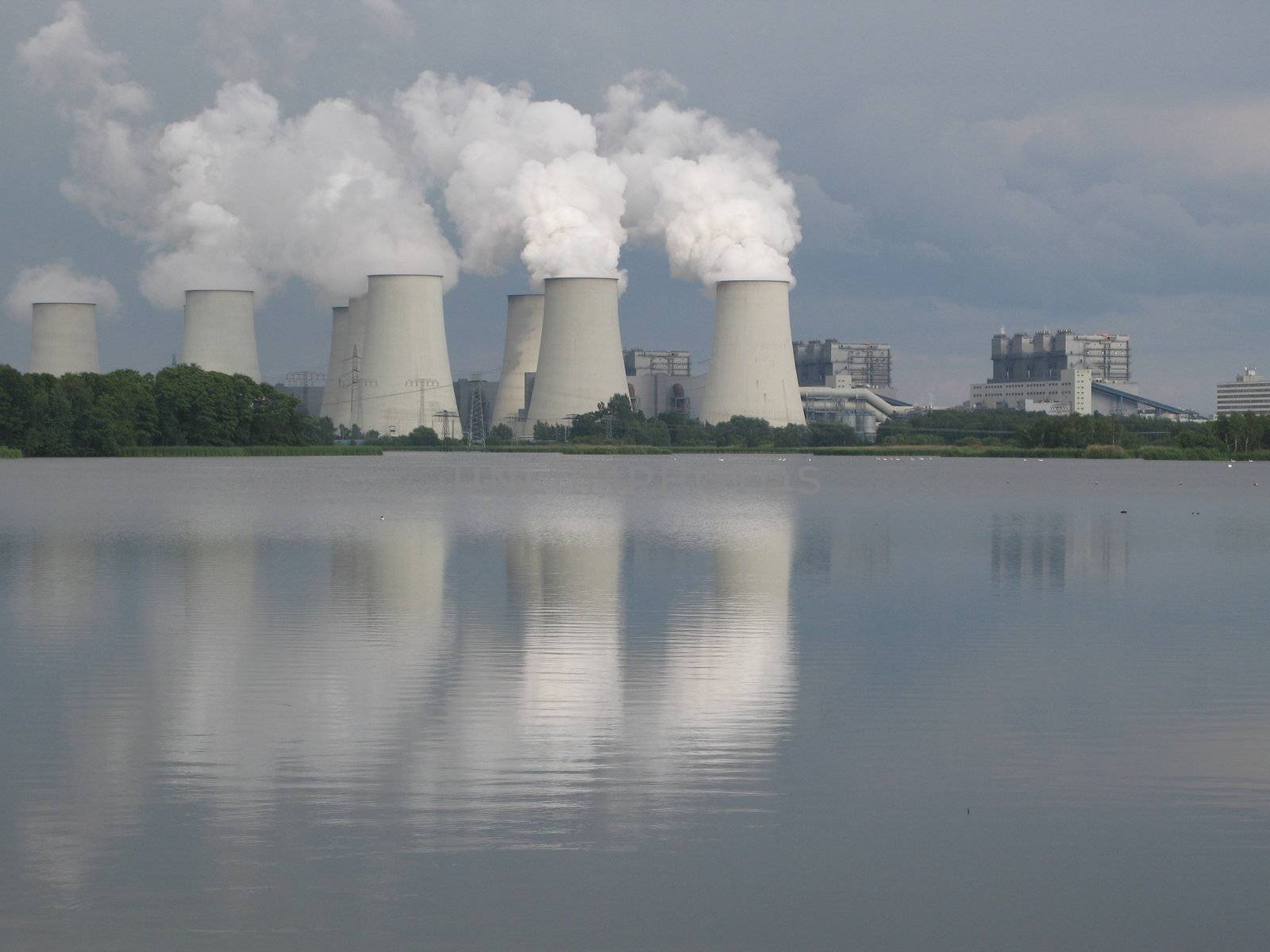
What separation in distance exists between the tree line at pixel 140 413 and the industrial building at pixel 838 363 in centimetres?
Answer: 6775

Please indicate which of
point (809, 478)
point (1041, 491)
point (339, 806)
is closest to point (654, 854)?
point (339, 806)

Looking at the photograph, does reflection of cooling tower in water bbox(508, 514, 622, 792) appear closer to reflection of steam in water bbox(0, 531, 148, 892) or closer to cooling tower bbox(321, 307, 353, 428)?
reflection of steam in water bbox(0, 531, 148, 892)

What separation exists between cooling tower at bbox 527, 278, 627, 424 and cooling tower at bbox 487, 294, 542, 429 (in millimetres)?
9384

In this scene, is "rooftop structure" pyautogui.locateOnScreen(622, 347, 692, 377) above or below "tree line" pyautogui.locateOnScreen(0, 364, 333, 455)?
above

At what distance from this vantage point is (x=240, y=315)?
59.9 meters

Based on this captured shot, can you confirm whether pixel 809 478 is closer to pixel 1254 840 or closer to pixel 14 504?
pixel 14 504

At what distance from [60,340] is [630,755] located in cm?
6073

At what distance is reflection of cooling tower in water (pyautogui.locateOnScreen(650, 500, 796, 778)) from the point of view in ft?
17.9

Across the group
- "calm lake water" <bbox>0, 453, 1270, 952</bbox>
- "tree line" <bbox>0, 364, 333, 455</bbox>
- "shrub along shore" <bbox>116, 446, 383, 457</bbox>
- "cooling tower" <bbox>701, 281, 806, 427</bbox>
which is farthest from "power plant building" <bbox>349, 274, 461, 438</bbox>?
"calm lake water" <bbox>0, 453, 1270, 952</bbox>

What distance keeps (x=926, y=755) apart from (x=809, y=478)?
3524 cm

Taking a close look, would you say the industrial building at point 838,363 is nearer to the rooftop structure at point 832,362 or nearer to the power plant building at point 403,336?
the rooftop structure at point 832,362

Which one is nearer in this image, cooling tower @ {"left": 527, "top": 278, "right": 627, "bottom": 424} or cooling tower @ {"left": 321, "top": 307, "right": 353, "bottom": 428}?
cooling tower @ {"left": 527, "top": 278, "right": 627, "bottom": 424}

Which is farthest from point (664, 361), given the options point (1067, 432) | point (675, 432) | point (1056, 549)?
point (1056, 549)

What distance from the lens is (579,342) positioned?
5616 centimetres
